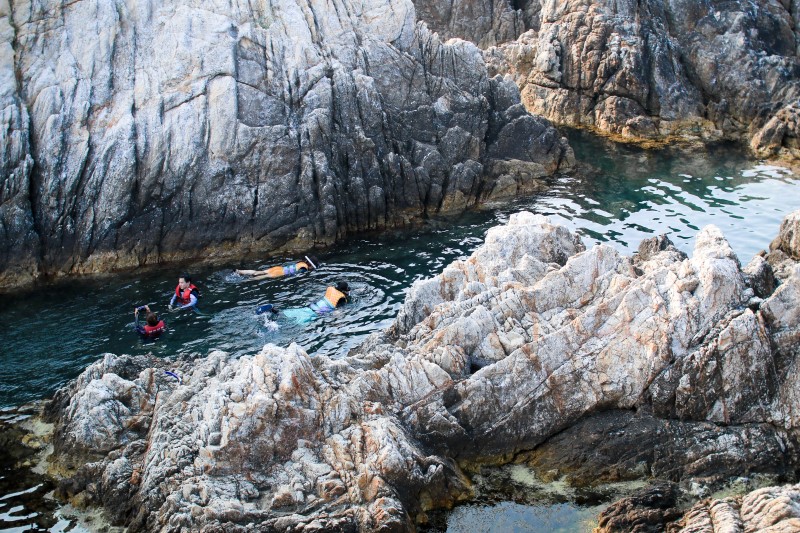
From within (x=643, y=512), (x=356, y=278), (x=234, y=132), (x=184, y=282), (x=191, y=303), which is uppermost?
(x=234, y=132)

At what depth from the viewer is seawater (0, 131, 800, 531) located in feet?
68.9

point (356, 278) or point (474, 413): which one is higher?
point (356, 278)

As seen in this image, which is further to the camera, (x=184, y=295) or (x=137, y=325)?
(x=184, y=295)

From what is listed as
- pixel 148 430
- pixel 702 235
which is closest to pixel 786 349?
pixel 702 235

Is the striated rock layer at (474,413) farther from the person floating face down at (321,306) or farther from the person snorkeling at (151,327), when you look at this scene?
the person floating face down at (321,306)

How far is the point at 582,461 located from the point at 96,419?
389 inches

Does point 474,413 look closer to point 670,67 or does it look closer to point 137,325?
point 137,325

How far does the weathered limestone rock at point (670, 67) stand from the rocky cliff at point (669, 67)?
0.05 meters

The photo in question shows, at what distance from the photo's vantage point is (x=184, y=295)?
23172 mm

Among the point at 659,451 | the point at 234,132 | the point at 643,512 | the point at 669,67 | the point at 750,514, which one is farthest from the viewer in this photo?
the point at 669,67

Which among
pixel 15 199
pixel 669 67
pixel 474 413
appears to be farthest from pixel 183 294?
pixel 669 67

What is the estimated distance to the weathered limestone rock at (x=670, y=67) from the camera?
38844 mm

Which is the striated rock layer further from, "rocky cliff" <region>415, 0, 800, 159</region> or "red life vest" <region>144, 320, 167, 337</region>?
"rocky cliff" <region>415, 0, 800, 159</region>

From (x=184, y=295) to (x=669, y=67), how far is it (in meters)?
29.2
